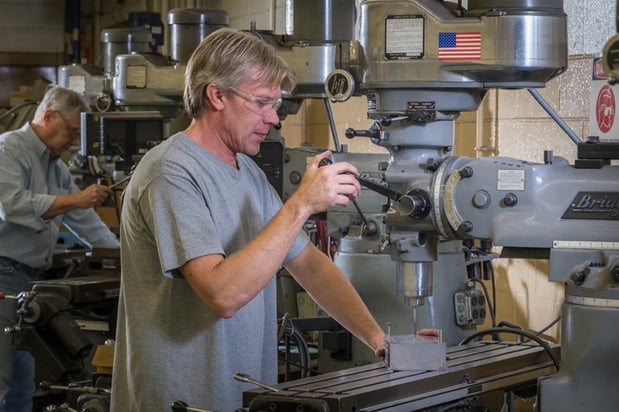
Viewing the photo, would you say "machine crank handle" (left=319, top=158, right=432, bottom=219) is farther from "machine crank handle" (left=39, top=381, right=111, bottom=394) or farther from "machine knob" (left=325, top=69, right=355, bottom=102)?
"machine crank handle" (left=39, top=381, right=111, bottom=394)

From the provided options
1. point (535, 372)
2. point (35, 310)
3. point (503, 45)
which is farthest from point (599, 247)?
point (35, 310)

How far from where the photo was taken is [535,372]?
2410 millimetres

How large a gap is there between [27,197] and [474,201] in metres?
2.09

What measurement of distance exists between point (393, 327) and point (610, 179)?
96 centimetres

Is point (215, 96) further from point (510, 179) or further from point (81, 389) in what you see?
point (81, 389)

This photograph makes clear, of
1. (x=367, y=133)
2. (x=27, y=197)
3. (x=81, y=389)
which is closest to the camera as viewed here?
(x=367, y=133)

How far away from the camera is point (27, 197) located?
3986 millimetres

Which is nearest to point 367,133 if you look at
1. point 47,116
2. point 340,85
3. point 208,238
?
point 340,85

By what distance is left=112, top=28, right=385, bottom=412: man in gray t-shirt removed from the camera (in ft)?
6.49

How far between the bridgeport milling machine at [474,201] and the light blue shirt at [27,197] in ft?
5.26

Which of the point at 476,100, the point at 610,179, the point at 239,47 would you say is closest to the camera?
the point at 239,47

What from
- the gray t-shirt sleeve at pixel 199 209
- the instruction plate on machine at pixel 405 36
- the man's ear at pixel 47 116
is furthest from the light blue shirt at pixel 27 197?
the gray t-shirt sleeve at pixel 199 209

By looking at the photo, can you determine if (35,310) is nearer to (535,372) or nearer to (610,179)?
(535,372)

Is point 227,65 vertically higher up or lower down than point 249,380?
higher up
